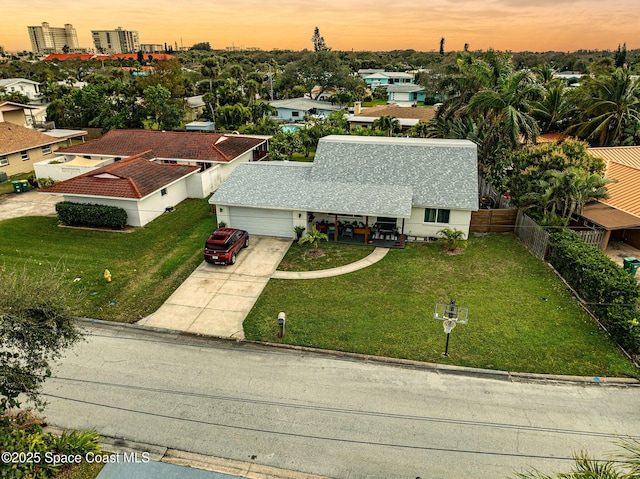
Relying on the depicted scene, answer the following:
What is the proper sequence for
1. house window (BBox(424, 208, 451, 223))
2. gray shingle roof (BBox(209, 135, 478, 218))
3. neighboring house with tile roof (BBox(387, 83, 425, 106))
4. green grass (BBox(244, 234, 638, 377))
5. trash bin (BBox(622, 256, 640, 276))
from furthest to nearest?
neighboring house with tile roof (BBox(387, 83, 425, 106)), house window (BBox(424, 208, 451, 223)), gray shingle roof (BBox(209, 135, 478, 218)), trash bin (BBox(622, 256, 640, 276)), green grass (BBox(244, 234, 638, 377))

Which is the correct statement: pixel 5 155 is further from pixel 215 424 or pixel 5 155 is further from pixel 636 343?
pixel 636 343

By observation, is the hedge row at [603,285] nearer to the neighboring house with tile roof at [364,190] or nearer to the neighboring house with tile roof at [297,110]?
the neighboring house with tile roof at [364,190]

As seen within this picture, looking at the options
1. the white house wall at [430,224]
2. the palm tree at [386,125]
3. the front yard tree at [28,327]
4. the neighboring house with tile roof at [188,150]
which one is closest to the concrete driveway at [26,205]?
the neighboring house with tile roof at [188,150]

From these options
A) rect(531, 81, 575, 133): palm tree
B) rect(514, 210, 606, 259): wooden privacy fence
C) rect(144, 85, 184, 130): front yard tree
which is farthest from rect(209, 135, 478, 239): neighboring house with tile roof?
rect(144, 85, 184, 130): front yard tree

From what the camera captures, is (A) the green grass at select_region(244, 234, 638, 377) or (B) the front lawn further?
(B) the front lawn

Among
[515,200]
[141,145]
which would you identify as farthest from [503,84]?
[141,145]

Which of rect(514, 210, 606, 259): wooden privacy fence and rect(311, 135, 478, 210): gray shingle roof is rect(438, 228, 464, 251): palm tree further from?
rect(514, 210, 606, 259): wooden privacy fence

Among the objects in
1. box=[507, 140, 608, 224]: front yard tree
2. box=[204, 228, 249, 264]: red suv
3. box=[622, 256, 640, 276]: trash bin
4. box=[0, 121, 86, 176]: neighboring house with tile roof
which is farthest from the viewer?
box=[0, 121, 86, 176]: neighboring house with tile roof
